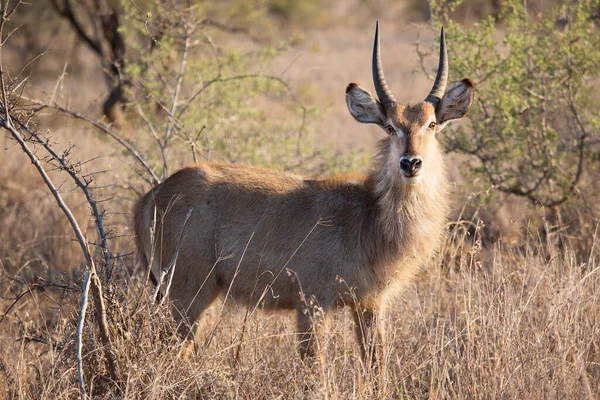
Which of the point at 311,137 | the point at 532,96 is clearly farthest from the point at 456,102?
the point at 311,137

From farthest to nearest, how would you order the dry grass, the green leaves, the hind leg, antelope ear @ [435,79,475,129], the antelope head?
the green leaves, the hind leg, antelope ear @ [435,79,475,129], the antelope head, the dry grass

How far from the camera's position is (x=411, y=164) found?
479 cm

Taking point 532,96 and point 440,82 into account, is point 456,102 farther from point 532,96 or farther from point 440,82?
point 532,96

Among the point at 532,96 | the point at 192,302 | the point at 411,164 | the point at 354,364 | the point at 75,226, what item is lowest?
the point at 354,364

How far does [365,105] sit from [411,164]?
759mm

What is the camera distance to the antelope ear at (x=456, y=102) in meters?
5.20

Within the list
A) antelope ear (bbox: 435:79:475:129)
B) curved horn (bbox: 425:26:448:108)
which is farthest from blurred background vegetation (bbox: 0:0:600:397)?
curved horn (bbox: 425:26:448:108)

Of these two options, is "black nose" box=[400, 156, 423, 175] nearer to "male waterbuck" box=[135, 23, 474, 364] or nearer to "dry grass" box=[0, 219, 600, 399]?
"male waterbuck" box=[135, 23, 474, 364]

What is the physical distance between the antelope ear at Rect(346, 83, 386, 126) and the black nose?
58 centimetres

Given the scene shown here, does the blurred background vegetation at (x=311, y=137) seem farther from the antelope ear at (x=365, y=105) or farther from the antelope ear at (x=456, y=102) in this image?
the antelope ear at (x=365, y=105)

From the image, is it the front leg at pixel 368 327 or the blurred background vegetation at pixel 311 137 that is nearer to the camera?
the front leg at pixel 368 327

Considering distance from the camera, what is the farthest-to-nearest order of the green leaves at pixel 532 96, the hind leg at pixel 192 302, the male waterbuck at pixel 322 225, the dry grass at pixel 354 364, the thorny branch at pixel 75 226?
the green leaves at pixel 532 96, the hind leg at pixel 192 302, the male waterbuck at pixel 322 225, the dry grass at pixel 354 364, the thorny branch at pixel 75 226

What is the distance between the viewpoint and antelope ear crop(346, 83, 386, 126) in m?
5.29

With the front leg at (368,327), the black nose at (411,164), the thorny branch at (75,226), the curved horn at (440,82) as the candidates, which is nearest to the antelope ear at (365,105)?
the curved horn at (440,82)
